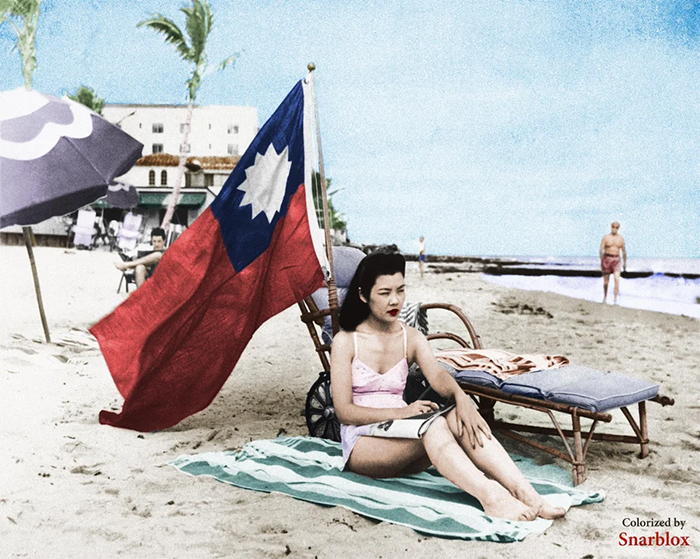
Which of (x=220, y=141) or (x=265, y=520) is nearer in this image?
(x=265, y=520)

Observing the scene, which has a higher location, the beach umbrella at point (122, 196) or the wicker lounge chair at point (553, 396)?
the beach umbrella at point (122, 196)

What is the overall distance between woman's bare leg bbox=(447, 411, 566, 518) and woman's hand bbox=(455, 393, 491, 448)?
0.6 inches

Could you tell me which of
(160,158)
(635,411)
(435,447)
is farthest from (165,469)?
(160,158)

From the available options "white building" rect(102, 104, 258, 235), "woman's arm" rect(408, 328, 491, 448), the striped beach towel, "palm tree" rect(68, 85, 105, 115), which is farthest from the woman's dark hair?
"palm tree" rect(68, 85, 105, 115)

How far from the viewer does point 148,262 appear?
21.2ft

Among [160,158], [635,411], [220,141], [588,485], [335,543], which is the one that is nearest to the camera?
[335,543]

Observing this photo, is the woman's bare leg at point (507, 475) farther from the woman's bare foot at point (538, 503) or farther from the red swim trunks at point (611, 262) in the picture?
the red swim trunks at point (611, 262)

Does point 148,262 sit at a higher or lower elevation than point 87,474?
higher

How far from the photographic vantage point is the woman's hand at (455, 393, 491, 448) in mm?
2307

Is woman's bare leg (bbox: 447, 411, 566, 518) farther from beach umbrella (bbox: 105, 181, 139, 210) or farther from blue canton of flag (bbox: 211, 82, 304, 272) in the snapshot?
beach umbrella (bbox: 105, 181, 139, 210)

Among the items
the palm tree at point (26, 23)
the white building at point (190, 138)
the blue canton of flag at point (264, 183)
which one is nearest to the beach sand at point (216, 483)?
the blue canton of flag at point (264, 183)

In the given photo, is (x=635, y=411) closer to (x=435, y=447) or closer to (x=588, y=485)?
(x=588, y=485)

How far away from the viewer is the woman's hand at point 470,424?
231 cm

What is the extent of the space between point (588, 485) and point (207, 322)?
6.36 ft
